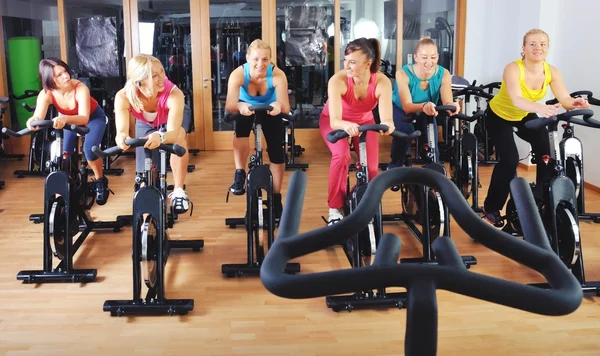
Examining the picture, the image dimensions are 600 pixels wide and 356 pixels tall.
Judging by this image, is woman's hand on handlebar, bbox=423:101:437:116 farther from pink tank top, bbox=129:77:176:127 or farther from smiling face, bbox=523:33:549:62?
pink tank top, bbox=129:77:176:127

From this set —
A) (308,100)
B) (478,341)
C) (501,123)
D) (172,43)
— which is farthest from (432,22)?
(478,341)

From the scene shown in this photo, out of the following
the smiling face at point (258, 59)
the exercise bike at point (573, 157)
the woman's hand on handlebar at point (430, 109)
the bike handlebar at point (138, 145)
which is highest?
the smiling face at point (258, 59)

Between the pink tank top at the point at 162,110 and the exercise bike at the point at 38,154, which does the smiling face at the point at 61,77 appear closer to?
the pink tank top at the point at 162,110

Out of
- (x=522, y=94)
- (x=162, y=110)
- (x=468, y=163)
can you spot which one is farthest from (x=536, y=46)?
(x=162, y=110)

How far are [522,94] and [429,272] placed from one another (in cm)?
321

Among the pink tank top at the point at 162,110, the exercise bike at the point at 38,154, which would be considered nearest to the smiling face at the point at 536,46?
the pink tank top at the point at 162,110

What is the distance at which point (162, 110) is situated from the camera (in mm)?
3469

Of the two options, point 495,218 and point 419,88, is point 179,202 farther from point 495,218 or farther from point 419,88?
point 495,218

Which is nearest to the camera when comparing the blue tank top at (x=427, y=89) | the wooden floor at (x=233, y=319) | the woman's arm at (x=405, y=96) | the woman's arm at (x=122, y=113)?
the wooden floor at (x=233, y=319)

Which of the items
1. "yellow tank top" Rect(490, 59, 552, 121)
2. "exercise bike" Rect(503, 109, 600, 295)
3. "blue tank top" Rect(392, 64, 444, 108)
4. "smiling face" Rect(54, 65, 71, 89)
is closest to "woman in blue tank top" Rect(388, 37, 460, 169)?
"blue tank top" Rect(392, 64, 444, 108)

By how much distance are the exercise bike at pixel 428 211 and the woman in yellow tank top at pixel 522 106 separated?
1.25 feet

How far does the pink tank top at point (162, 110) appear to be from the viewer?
3414mm

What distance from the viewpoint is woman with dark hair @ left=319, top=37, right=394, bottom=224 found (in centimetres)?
329

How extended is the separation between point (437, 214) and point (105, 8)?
5.47 m
